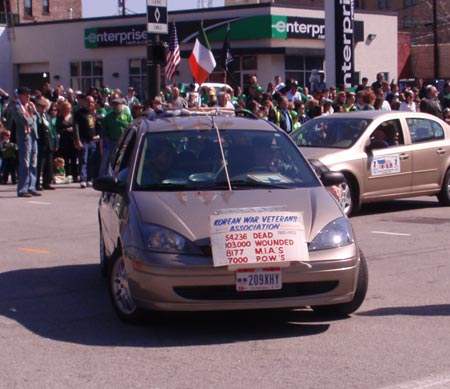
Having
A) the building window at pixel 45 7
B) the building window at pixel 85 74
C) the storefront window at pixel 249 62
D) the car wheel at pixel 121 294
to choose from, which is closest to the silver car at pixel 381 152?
the car wheel at pixel 121 294

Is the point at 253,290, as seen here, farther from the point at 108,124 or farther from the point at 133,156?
the point at 108,124

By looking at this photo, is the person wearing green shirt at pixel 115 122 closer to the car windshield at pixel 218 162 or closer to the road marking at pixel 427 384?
the car windshield at pixel 218 162

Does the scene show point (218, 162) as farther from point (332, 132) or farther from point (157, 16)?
point (157, 16)

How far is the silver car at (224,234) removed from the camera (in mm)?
6891

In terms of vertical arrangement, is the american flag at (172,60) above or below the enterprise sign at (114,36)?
below

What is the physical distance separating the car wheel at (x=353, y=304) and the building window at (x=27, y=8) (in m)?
63.5

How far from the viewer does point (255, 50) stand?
4547cm

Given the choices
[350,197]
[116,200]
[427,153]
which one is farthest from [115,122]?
[116,200]

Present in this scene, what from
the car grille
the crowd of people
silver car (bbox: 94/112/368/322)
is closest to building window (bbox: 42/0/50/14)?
the crowd of people

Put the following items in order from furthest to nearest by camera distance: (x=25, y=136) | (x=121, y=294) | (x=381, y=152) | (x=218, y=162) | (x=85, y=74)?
1. (x=85, y=74)
2. (x=25, y=136)
3. (x=381, y=152)
4. (x=218, y=162)
5. (x=121, y=294)

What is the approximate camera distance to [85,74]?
53.0 metres

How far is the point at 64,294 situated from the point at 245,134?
233cm

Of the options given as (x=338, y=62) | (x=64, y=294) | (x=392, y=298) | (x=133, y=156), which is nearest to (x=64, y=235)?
(x=64, y=294)

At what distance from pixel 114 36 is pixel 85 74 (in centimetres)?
354
